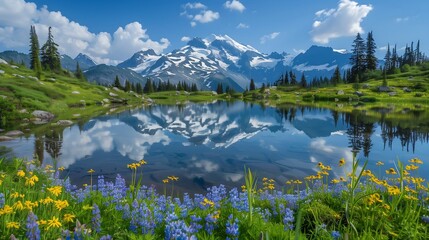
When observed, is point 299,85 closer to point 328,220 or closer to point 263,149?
point 263,149

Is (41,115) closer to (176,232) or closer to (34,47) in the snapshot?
(176,232)

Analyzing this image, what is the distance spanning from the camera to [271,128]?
36.6 m

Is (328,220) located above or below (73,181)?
above

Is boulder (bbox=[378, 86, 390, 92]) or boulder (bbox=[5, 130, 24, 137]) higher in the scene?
boulder (bbox=[378, 86, 390, 92])

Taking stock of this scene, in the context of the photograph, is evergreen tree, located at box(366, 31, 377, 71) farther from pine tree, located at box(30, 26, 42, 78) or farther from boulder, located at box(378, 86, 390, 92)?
pine tree, located at box(30, 26, 42, 78)

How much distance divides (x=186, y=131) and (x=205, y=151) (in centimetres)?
1191

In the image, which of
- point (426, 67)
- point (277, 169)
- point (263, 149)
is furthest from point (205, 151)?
point (426, 67)

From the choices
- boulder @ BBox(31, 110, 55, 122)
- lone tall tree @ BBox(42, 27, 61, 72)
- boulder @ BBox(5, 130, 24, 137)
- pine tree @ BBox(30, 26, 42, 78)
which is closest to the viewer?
boulder @ BBox(5, 130, 24, 137)

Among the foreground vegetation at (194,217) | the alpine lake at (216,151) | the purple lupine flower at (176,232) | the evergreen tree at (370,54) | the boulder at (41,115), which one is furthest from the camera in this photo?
the evergreen tree at (370,54)

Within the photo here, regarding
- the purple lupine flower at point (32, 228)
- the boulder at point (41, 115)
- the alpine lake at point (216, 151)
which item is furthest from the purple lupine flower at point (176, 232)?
the boulder at point (41, 115)

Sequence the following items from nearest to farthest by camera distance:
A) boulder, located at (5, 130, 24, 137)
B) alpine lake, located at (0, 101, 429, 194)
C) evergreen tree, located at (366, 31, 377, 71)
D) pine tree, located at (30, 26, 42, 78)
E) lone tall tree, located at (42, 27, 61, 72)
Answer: alpine lake, located at (0, 101, 429, 194), boulder, located at (5, 130, 24, 137), pine tree, located at (30, 26, 42, 78), lone tall tree, located at (42, 27, 61, 72), evergreen tree, located at (366, 31, 377, 71)

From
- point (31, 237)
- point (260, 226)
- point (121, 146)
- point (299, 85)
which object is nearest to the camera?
point (31, 237)

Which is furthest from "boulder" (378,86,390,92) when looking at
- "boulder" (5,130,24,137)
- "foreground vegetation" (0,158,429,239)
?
"foreground vegetation" (0,158,429,239)

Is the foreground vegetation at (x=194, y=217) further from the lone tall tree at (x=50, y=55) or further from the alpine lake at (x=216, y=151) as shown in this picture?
the lone tall tree at (x=50, y=55)
